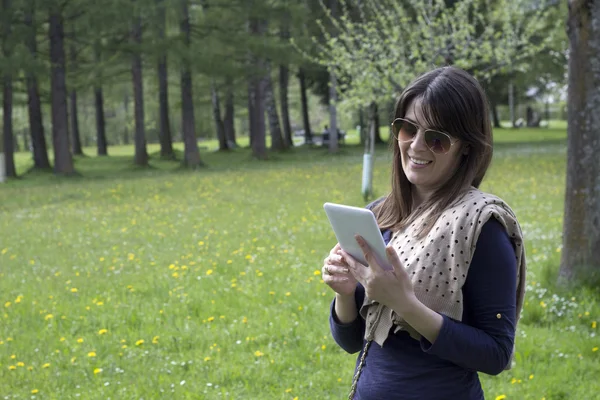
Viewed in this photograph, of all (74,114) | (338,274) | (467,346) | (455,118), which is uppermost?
(455,118)

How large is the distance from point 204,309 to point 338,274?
4951 millimetres

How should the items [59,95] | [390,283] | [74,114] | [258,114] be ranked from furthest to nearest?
Answer: [74,114], [258,114], [59,95], [390,283]

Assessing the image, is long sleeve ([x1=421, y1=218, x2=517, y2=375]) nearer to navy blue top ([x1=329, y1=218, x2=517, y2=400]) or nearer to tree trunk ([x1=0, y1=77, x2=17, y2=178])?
navy blue top ([x1=329, y1=218, x2=517, y2=400])

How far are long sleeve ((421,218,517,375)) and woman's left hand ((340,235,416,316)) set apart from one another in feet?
0.42

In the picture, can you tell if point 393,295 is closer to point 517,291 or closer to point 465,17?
point 517,291

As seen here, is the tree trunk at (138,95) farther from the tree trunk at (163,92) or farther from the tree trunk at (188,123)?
the tree trunk at (188,123)

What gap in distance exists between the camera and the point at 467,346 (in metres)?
1.94

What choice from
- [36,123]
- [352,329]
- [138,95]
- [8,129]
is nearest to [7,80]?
[8,129]

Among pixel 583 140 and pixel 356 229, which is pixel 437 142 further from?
pixel 583 140

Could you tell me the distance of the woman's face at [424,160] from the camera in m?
2.12

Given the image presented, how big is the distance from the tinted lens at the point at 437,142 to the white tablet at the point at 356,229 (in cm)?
34

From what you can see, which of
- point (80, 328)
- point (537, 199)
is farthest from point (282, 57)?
point (80, 328)

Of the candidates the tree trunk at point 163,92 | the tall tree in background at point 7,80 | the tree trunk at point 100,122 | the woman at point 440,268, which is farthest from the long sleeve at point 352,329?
the tree trunk at point 100,122

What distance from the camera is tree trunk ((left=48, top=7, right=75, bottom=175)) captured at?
23.9 metres
